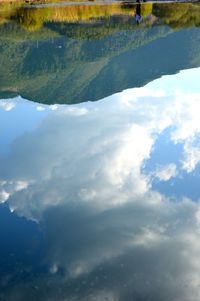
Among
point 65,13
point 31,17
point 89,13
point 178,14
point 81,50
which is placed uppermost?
point 178,14

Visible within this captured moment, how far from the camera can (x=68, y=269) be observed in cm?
1003

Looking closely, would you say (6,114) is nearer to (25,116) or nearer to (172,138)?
(25,116)

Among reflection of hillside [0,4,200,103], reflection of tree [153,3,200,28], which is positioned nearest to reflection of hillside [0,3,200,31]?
reflection of tree [153,3,200,28]

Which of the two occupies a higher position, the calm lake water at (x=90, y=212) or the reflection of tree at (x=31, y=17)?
the reflection of tree at (x=31, y=17)

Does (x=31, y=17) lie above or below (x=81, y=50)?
above

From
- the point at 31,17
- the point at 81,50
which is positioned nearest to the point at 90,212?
the point at 81,50

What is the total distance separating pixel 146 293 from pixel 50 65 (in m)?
39.5

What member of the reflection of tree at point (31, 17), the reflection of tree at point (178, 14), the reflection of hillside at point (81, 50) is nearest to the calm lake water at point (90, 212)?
the reflection of hillside at point (81, 50)

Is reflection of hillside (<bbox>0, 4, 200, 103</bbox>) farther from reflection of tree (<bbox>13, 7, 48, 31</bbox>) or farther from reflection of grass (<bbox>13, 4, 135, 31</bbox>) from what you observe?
reflection of grass (<bbox>13, 4, 135, 31</bbox>)

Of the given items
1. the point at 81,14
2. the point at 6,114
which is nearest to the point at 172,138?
the point at 6,114

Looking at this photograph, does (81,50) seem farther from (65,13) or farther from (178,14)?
(178,14)

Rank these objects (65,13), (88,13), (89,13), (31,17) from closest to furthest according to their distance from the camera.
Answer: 1. (31,17)
2. (88,13)
3. (89,13)
4. (65,13)

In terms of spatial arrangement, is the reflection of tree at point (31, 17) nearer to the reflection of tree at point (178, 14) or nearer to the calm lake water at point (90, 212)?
the reflection of tree at point (178, 14)

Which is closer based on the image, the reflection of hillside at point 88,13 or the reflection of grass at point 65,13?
the reflection of grass at point 65,13
